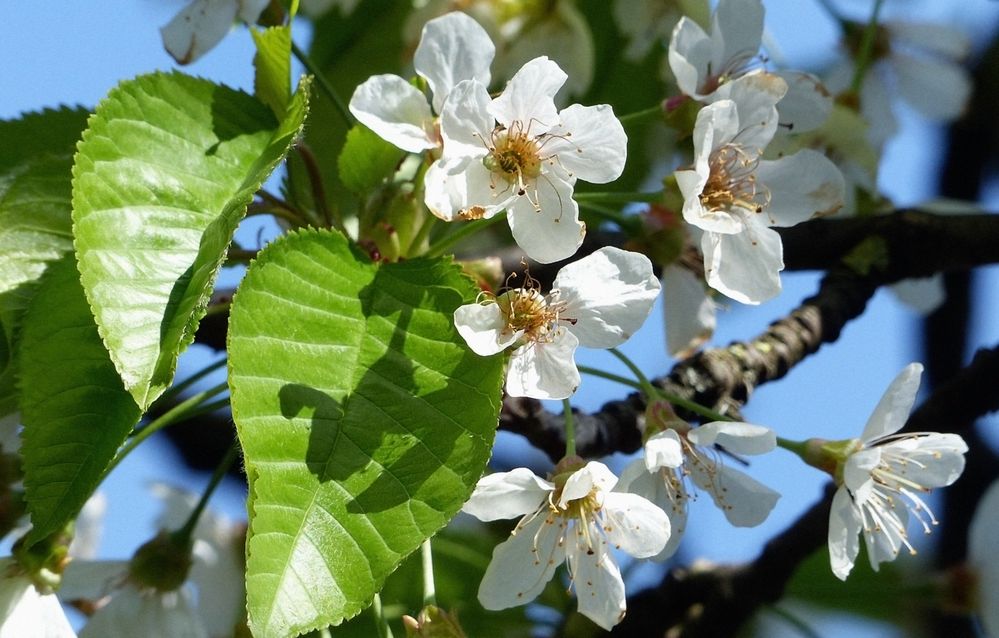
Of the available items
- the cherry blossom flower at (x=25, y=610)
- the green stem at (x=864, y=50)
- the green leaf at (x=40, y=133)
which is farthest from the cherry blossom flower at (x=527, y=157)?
the green stem at (x=864, y=50)

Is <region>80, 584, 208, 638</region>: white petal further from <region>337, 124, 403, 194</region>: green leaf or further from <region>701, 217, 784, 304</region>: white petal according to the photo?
<region>701, 217, 784, 304</region>: white petal

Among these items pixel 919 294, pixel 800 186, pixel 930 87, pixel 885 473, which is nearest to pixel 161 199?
pixel 800 186

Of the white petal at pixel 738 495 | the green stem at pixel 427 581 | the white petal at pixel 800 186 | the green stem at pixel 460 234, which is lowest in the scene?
the white petal at pixel 738 495

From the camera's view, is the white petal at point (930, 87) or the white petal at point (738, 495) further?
the white petal at point (930, 87)

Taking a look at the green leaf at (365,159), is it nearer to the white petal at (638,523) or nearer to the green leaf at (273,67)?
the green leaf at (273,67)

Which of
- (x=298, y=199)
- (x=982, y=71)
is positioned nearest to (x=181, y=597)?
(x=298, y=199)

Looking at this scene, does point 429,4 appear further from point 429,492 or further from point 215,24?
point 429,492

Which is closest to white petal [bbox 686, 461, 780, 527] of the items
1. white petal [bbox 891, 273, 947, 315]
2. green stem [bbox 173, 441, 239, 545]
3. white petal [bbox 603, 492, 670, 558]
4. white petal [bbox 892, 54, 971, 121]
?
white petal [bbox 603, 492, 670, 558]
